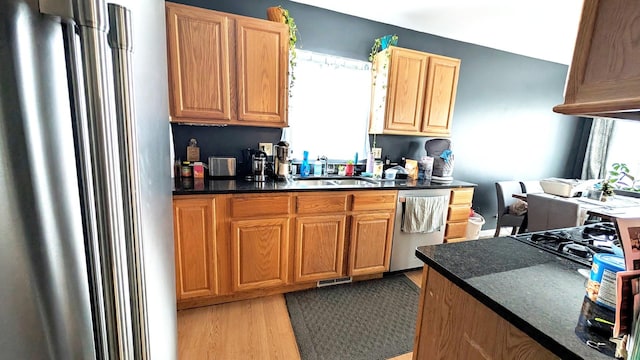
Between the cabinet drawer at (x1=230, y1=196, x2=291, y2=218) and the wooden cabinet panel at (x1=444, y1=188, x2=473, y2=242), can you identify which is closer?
the cabinet drawer at (x1=230, y1=196, x2=291, y2=218)

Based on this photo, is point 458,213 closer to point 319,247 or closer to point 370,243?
point 370,243

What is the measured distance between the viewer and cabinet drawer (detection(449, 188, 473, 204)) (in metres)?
2.64

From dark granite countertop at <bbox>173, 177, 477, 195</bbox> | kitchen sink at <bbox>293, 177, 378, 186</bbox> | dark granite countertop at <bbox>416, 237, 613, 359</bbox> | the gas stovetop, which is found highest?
dark granite countertop at <bbox>173, 177, 477, 195</bbox>

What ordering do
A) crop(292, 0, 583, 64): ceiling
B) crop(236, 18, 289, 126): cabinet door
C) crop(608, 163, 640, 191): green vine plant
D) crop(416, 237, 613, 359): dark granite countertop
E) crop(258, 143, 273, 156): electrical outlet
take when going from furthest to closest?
crop(608, 163, 640, 191): green vine plant → crop(258, 143, 273, 156): electrical outlet → crop(292, 0, 583, 64): ceiling → crop(236, 18, 289, 126): cabinet door → crop(416, 237, 613, 359): dark granite countertop

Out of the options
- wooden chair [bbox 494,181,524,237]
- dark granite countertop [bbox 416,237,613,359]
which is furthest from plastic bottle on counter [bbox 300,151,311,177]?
wooden chair [bbox 494,181,524,237]

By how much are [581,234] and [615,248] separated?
1.73 ft

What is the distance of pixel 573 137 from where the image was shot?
4.33 meters

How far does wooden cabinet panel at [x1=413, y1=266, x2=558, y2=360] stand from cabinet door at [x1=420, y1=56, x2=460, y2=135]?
2.19m

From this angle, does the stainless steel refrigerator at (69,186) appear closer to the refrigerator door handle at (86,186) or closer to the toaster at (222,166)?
the refrigerator door handle at (86,186)

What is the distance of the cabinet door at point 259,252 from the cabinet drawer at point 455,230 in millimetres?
1729

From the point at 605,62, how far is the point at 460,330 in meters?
0.83

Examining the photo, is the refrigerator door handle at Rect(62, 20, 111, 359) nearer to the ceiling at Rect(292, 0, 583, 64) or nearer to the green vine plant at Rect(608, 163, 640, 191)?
the ceiling at Rect(292, 0, 583, 64)

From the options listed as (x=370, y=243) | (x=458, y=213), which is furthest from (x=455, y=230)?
(x=370, y=243)

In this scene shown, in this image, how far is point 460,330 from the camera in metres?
0.87
